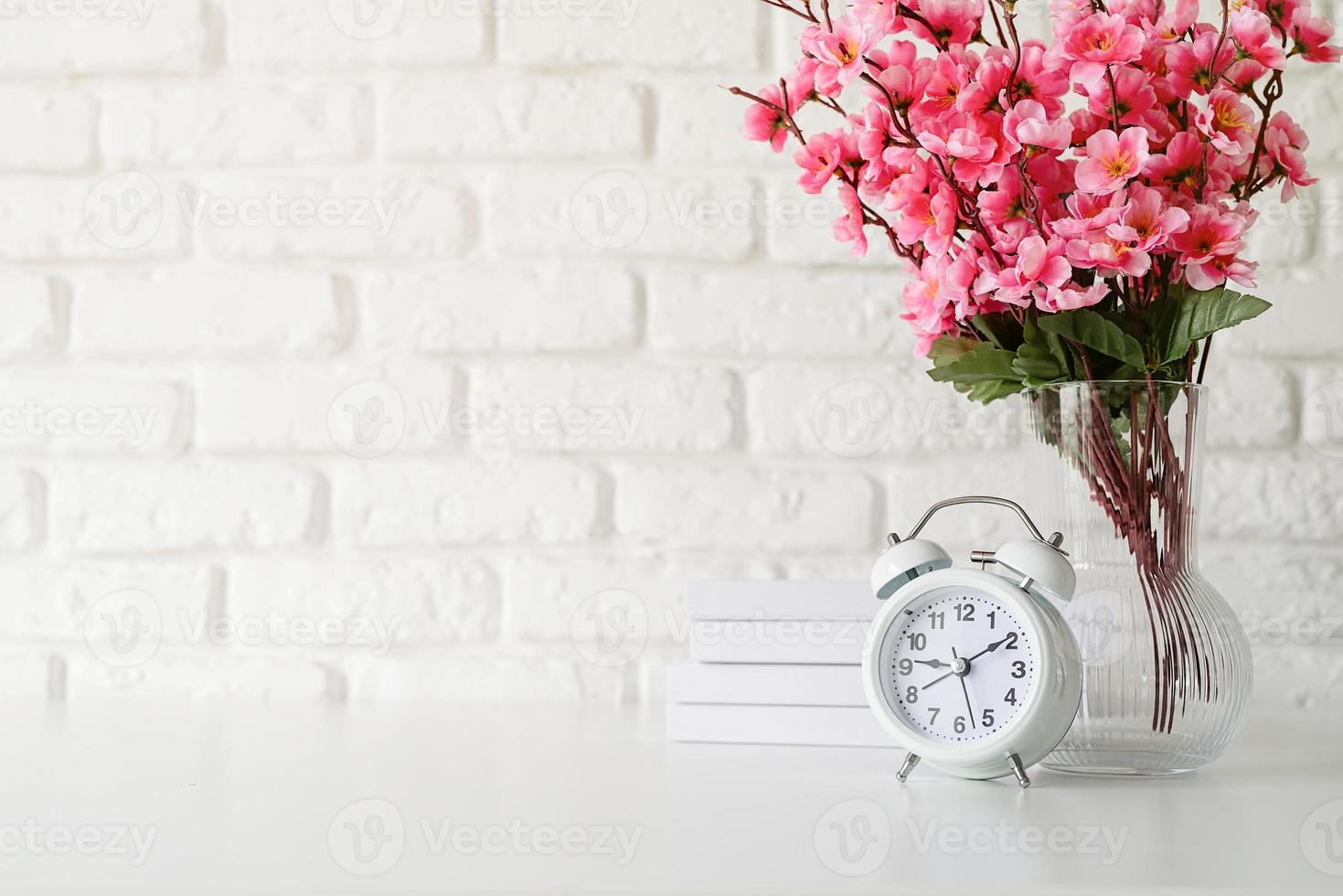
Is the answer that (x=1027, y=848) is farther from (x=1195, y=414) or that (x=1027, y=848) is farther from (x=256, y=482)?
(x=256, y=482)

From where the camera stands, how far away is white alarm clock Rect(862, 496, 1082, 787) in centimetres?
74

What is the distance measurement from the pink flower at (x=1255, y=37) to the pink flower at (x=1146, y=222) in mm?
117

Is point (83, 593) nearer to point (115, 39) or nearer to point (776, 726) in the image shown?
point (115, 39)

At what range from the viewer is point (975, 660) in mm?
759

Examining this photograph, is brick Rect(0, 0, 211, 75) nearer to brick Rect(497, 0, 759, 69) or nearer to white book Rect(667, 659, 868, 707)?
brick Rect(497, 0, 759, 69)

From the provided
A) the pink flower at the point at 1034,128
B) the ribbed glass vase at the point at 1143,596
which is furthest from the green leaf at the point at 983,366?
the pink flower at the point at 1034,128

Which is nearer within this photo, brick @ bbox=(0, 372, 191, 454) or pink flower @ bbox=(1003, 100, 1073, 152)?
pink flower @ bbox=(1003, 100, 1073, 152)

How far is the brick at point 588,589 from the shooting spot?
46.6 inches

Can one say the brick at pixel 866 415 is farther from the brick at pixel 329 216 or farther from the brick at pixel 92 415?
the brick at pixel 92 415

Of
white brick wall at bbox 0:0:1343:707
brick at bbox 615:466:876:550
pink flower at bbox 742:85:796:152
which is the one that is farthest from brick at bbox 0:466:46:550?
pink flower at bbox 742:85:796:152

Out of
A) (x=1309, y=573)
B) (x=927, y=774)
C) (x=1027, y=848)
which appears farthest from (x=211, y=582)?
(x=1309, y=573)

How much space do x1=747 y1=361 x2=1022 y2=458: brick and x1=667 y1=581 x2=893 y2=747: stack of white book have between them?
0.30 meters

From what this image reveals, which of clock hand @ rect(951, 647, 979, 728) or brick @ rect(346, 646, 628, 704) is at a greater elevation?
clock hand @ rect(951, 647, 979, 728)

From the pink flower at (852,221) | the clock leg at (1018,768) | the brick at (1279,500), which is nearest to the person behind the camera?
the clock leg at (1018,768)
